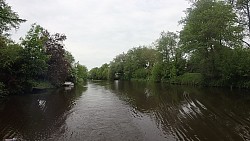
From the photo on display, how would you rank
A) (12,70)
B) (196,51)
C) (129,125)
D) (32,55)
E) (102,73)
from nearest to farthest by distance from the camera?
(129,125), (12,70), (32,55), (196,51), (102,73)

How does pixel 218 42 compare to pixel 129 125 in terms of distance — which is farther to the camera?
pixel 218 42

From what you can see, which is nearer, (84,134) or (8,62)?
(84,134)

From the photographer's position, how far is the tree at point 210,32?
98.3ft

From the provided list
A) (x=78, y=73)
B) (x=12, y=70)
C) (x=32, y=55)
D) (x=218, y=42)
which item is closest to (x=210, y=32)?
A: (x=218, y=42)

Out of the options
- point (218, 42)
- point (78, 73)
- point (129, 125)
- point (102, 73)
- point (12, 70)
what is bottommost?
point (129, 125)

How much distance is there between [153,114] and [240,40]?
23170 millimetres

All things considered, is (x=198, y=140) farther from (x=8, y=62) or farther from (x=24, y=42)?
(x=24, y=42)

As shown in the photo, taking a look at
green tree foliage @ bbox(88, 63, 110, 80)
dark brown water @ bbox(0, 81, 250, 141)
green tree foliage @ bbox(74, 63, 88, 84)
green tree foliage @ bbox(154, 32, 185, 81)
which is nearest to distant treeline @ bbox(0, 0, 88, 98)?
dark brown water @ bbox(0, 81, 250, 141)

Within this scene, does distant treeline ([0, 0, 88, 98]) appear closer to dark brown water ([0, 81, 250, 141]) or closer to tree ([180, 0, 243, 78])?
dark brown water ([0, 81, 250, 141])

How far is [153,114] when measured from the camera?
1265 cm

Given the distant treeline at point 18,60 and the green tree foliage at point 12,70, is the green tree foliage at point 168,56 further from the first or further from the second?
the green tree foliage at point 12,70

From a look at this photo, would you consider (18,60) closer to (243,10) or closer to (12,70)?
(12,70)

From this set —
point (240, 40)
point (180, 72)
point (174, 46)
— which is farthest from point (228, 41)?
point (174, 46)

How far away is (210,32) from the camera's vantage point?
3139 centimetres
